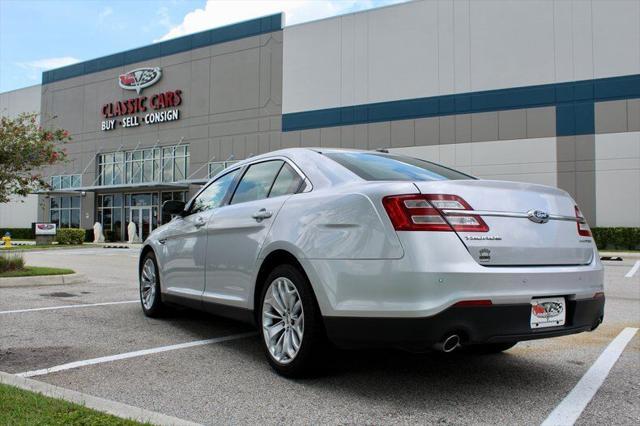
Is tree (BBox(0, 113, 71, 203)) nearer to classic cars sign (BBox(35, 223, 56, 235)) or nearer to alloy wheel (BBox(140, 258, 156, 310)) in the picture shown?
alloy wheel (BBox(140, 258, 156, 310))

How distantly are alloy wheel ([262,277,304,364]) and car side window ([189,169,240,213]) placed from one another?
1.54 metres

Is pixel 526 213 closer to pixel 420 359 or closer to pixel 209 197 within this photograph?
pixel 420 359

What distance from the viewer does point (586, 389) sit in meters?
3.84

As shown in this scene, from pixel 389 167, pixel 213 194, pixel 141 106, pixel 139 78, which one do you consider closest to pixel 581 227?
pixel 389 167

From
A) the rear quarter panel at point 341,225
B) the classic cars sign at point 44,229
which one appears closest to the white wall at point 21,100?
the classic cars sign at point 44,229

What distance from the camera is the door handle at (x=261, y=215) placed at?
4.33m

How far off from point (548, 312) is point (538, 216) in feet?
2.02

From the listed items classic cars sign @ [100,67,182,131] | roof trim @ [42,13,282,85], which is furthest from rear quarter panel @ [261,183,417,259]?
classic cars sign @ [100,67,182,131]

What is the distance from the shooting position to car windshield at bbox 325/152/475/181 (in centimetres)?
407

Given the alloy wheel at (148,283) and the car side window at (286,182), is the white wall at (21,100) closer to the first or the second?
the alloy wheel at (148,283)

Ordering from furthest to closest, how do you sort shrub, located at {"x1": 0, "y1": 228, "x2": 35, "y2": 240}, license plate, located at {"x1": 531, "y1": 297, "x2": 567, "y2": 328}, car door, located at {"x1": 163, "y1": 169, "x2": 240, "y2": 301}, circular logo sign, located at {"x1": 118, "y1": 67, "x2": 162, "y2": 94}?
shrub, located at {"x1": 0, "y1": 228, "x2": 35, "y2": 240}
circular logo sign, located at {"x1": 118, "y1": 67, "x2": 162, "y2": 94}
car door, located at {"x1": 163, "y1": 169, "x2": 240, "y2": 301}
license plate, located at {"x1": 531, "y1": 297, "x2": 567, "y2": 328}

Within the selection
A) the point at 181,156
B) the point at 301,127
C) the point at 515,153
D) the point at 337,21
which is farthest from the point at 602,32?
the point at 181,156

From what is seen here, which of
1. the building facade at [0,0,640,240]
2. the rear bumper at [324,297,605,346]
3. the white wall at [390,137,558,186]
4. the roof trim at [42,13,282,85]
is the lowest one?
the rear bumper at [324,297,605,346]

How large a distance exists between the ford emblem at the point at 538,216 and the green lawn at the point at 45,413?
2642 millimetres
